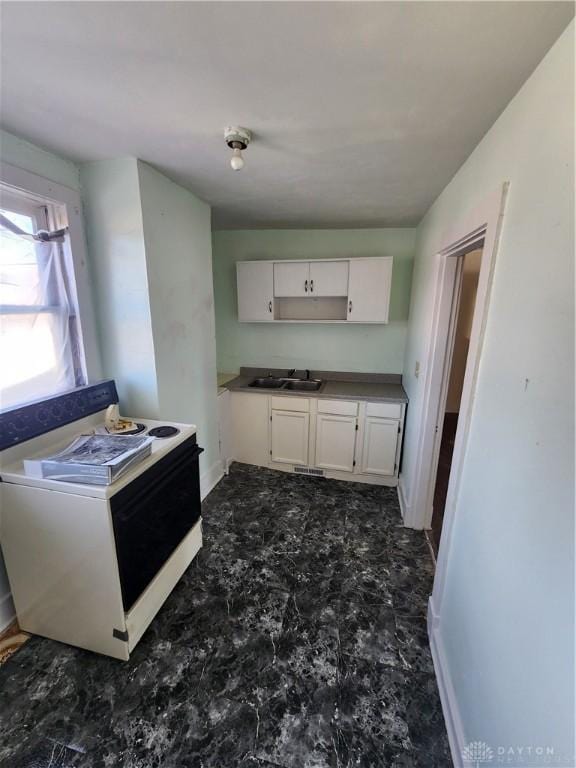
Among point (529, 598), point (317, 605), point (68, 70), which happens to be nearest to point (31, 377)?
point (68, 70)

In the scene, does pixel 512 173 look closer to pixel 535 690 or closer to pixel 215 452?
pixel 535 690

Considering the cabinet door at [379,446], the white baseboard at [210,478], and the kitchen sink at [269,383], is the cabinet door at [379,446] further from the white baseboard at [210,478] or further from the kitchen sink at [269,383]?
the white baseboard at [210,478]

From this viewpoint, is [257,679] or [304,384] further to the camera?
[304,384]

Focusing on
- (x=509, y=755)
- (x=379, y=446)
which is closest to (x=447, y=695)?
(x=509, y=755)

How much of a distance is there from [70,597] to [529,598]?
1817 mm

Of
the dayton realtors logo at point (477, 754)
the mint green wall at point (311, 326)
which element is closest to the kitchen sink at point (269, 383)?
the mint green wall at point (311, 326)

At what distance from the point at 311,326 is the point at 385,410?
1.21 metres

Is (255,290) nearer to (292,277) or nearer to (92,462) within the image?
(292,277)

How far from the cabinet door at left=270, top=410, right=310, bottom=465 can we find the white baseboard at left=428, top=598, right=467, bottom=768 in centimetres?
165

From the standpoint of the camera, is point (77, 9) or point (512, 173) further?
point (512, 173)

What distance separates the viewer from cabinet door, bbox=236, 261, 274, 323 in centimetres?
307

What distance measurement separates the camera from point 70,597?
1.46 meters

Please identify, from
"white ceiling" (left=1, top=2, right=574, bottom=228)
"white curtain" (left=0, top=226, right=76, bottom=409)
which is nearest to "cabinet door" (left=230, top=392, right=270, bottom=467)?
"white curtain" (left=0, top=226, right=76, bottom=409)

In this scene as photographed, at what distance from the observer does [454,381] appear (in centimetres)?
468
